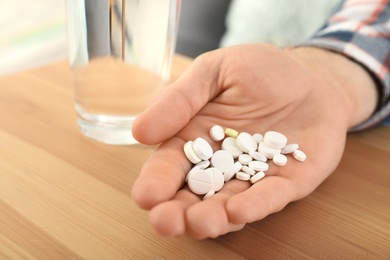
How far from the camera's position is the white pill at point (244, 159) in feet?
1.53

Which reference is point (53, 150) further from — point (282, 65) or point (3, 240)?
point (282, 65)

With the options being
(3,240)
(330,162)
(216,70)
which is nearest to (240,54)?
(216,70)

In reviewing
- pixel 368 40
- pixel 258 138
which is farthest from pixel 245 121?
pixel 368 40

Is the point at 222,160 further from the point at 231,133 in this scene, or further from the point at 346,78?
the point at 346,78

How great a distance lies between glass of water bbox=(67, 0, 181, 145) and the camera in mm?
507

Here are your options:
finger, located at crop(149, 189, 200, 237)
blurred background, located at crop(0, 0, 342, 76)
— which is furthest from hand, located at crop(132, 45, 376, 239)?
blurred background, located at crop(0, 0, 342, 76)

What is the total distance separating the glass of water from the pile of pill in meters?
0.11

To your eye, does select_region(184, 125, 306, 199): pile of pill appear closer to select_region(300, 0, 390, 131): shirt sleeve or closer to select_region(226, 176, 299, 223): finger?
select_region(226, 176, 299, 223): finger

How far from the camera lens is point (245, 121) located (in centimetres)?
52

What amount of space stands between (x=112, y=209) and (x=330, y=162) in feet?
0.74

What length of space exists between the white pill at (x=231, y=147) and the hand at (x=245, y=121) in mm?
13

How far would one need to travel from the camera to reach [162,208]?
1.18ft

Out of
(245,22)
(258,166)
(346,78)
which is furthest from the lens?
(245,22)

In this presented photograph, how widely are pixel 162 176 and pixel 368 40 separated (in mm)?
430
